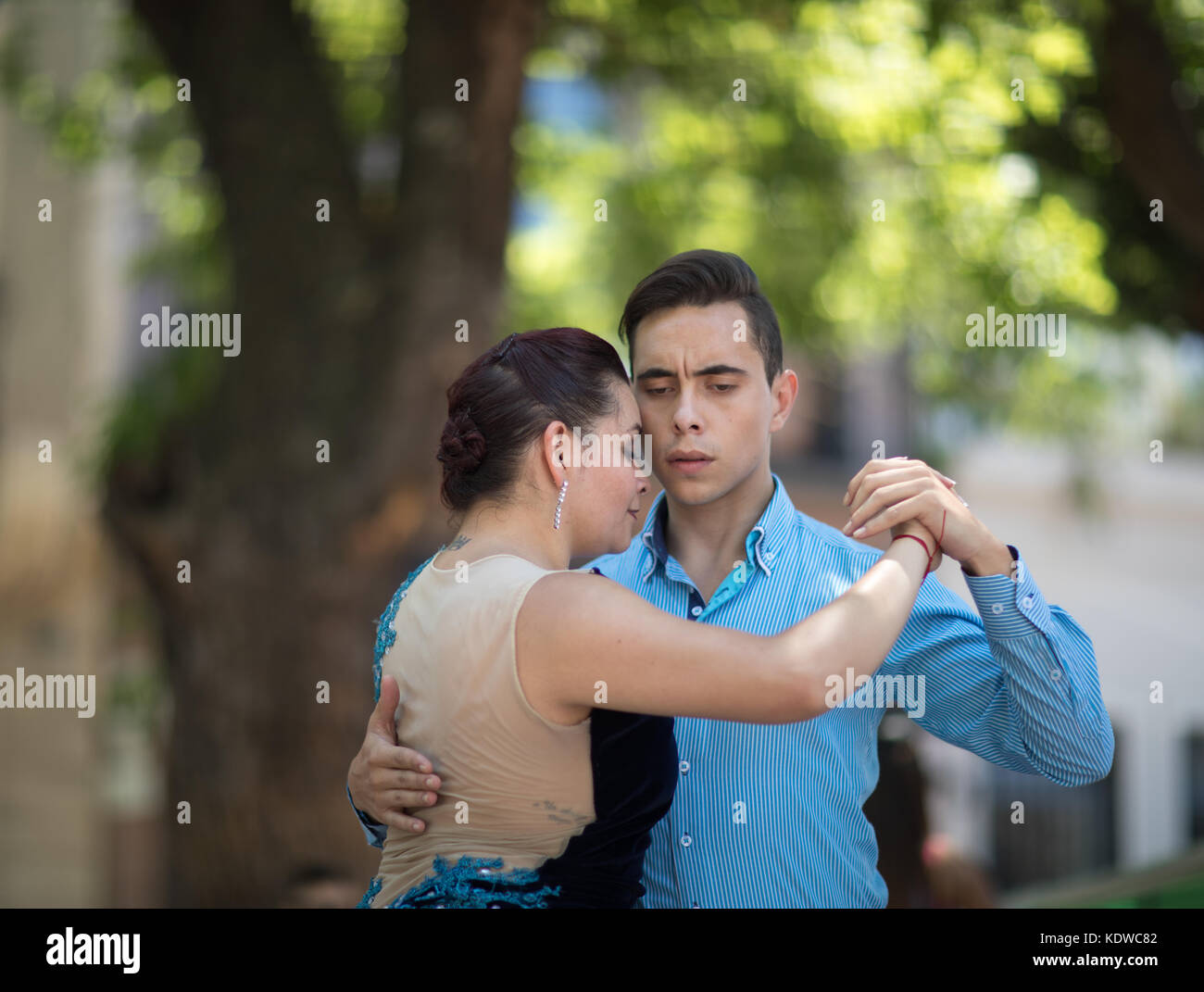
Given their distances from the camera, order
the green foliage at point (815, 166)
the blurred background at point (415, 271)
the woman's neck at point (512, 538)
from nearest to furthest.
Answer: the woman's neck at point (512, 538), the blurred background at point (415, 271), the green foliage at point (815, 166)

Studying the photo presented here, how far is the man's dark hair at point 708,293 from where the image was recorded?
266cm

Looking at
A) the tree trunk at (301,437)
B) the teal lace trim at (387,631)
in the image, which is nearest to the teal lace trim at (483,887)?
the teal lace trim at (387,631)

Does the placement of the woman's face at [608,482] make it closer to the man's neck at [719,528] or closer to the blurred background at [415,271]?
the man's neck at [719,528]

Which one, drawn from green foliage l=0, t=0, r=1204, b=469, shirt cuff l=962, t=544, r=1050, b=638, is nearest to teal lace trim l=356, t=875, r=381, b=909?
shirt cuff l=962, t=544, r=1050, b=638

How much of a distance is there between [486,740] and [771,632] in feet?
2.17

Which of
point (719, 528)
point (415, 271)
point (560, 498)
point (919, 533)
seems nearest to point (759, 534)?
point (719, 528)

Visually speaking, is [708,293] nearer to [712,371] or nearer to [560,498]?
[712,371]

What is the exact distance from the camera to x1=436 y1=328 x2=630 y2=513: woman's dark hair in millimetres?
2326

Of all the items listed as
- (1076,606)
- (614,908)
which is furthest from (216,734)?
(1076,606)

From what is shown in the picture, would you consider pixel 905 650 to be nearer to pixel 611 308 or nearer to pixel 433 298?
pixel 433 298

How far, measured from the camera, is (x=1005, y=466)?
1455 centimetres

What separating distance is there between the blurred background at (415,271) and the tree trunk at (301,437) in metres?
0.01

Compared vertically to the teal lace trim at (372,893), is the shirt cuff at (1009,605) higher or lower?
higher

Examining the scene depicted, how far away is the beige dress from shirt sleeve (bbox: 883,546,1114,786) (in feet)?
2.40
